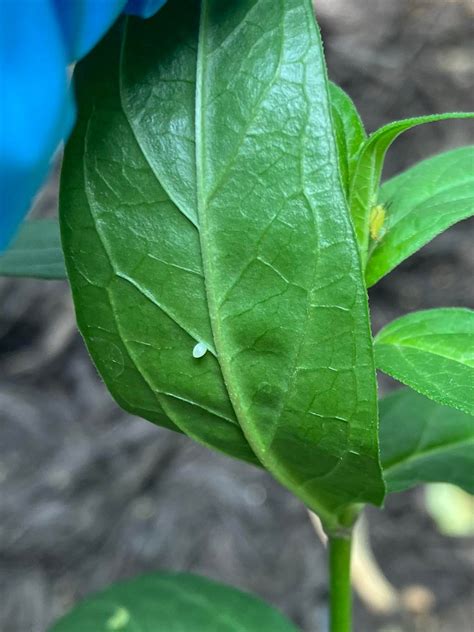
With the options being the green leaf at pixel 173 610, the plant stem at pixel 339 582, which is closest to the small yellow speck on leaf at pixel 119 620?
the green leaf at pixel 173 610

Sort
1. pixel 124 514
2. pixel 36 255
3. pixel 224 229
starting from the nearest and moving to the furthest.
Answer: pixel 224 229 → pixel 36 255 → pixel 124 514

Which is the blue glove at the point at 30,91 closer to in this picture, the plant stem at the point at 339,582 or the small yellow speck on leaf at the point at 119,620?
the plant stem at the point at 339,582

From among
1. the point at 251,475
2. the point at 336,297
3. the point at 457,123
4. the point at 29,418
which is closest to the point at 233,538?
the point at 251,475

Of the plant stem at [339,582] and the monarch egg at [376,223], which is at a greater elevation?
the monarch egg at [376,223]

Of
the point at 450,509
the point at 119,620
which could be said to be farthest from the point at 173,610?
the point at 450,509

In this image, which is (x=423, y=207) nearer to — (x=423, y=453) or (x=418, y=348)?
(x=418, y=348)

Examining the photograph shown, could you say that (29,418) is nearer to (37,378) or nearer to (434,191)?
(37,378)

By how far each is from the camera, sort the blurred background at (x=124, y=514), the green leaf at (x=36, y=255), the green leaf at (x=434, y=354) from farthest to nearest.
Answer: the blurred background at (x=124, y=514) → the green leaf at (x=36, y=255) → the green leaf at (x=434, y=354)
